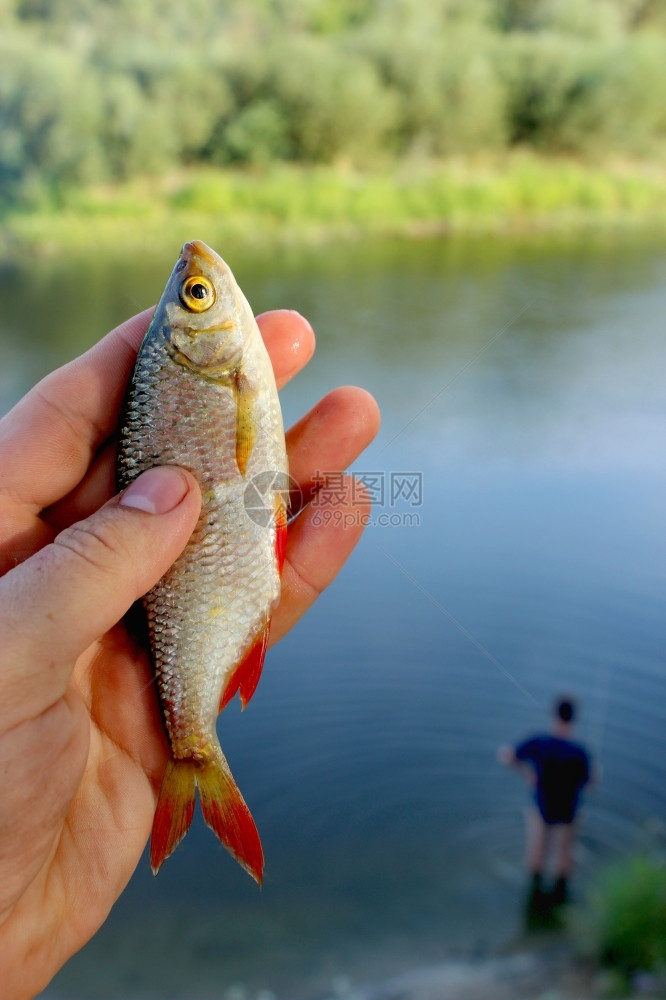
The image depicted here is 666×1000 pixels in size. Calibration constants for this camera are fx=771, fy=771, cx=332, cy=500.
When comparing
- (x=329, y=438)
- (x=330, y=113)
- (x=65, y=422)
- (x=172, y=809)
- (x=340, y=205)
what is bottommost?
(x=172, y=809)

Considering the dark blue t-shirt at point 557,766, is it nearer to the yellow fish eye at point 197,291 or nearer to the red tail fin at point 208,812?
the red tail fin at point 208,812

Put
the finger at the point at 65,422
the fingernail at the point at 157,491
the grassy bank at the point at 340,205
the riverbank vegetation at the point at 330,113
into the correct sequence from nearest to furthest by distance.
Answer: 1. the fingernail at the point at 157,491
2. the finger at the point at 65,422
3. the grassy bank at the point at 340,205
4. the riverbank vegetation at the point at 330,113

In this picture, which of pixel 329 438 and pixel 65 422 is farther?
pixel 329 438

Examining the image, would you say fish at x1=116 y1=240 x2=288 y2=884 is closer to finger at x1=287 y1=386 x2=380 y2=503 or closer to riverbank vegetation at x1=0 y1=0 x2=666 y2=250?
finger at x1=287 y1=386 x2=380 y2=503


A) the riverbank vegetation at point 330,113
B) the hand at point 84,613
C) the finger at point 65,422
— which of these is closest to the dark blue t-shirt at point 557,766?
the hand at point 84,613

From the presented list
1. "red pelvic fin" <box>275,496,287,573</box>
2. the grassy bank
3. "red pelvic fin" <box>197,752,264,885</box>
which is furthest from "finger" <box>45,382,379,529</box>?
the grassy bank

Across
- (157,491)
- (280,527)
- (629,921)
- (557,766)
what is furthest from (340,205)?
(157,491)

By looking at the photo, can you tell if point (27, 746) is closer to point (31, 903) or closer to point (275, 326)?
point (31, 903)

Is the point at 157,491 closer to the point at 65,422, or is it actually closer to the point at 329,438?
the point at 65,422
